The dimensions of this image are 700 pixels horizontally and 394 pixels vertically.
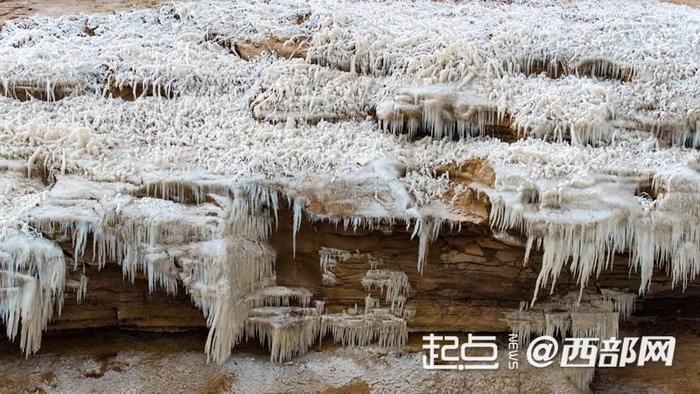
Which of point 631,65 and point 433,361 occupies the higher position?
point 631,65

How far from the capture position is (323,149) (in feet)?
14.1

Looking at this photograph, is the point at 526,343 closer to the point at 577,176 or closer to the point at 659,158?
the point at 577,176

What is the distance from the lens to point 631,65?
4832 millimetres

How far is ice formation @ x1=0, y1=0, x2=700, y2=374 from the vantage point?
3836mm

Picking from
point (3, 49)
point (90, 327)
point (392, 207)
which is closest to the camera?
point (392, 207)

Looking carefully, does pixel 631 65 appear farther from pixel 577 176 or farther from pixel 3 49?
pixel 3 49

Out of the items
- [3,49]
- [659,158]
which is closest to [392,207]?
[659,158]

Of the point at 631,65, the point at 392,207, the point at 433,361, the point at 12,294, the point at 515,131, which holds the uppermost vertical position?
the point at 631,65

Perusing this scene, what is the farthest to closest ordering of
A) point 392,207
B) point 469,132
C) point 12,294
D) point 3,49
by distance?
point 3,49, point 469,132, point 392,207, point 12,294

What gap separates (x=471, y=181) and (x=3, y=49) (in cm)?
388

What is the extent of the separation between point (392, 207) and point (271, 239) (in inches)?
32.0

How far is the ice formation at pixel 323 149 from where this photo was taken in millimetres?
3836

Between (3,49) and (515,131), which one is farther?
(3,49)

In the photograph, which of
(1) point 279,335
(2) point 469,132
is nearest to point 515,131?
(2) point 469,132
